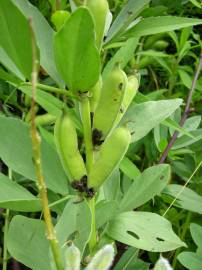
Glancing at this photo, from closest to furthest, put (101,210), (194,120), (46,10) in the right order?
(101,210) → (194,120) → (46,10)

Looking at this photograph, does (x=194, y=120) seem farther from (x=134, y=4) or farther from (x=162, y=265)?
(x=162, y=265)

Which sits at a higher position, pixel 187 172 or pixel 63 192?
pixel 63 192

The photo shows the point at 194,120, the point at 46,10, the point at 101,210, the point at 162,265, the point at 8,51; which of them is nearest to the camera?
the point at 162,265

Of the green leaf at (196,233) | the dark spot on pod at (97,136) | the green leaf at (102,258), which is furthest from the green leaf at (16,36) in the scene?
the green leaf at (196,233)

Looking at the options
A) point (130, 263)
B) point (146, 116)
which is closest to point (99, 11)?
point (146, 116)

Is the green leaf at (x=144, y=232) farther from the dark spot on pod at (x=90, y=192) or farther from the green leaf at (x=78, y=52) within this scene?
the green leaf at (x=78, y=52)

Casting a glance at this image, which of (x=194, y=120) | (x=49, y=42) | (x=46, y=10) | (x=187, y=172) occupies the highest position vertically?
(x=49, y=42)

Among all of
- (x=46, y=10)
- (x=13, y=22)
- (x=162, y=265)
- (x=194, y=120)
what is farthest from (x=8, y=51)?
(x=46, y=10)

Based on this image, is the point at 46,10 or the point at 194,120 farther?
the point at 46,10

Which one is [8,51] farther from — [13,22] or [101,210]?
[101,210]
